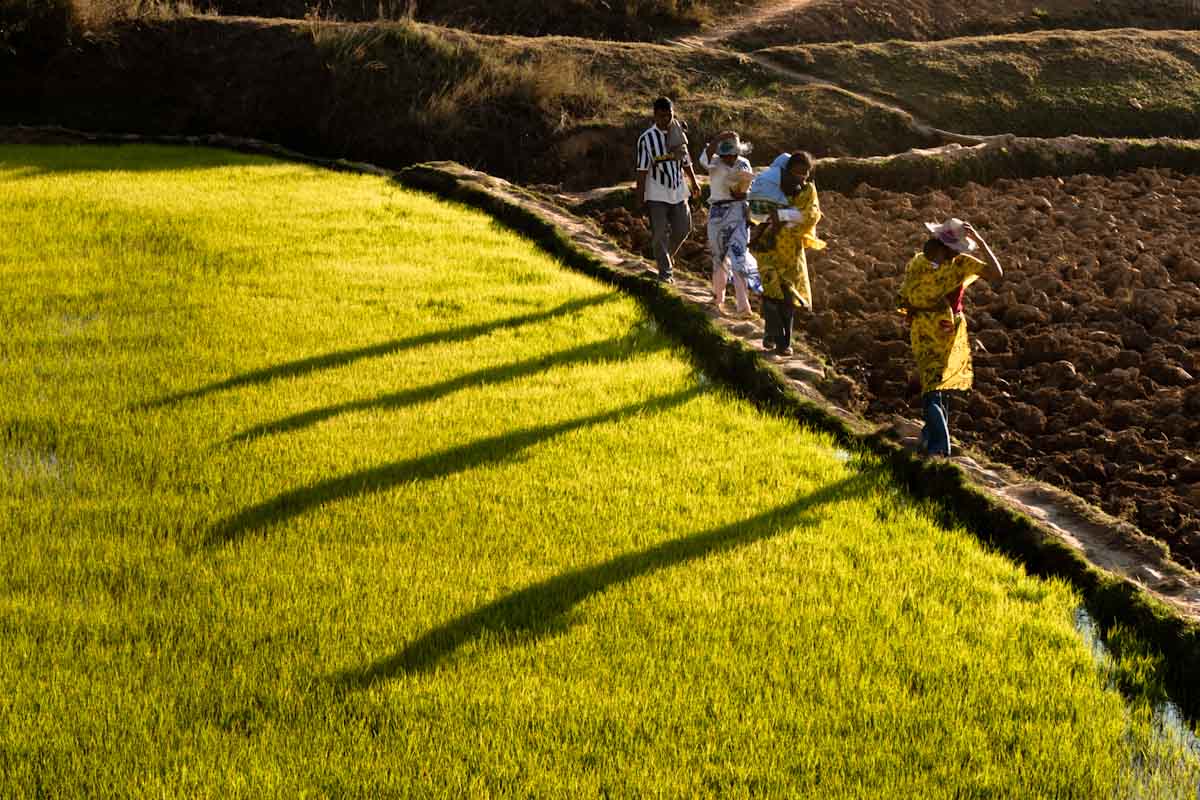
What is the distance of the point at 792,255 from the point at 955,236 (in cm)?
199

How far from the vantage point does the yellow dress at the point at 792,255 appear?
30.5ft

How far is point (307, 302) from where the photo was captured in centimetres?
1070

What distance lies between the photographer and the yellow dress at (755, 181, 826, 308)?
930 centimetres

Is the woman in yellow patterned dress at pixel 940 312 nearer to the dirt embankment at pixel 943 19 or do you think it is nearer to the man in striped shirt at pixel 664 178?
the man in striped shirt at pixel 664 178

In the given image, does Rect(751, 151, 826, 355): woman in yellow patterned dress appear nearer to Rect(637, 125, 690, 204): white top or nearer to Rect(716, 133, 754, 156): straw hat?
Rect(716, 133, 754, 156): straw hat

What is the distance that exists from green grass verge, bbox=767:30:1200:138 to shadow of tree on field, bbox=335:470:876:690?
13.4 m

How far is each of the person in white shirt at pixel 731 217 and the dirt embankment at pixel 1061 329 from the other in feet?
2.29

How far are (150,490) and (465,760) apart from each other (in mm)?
3046

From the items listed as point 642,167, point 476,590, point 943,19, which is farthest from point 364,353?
point 943,19

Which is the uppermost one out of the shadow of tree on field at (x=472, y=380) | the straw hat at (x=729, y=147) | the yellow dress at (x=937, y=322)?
the straw hat at (x=729, y=147)

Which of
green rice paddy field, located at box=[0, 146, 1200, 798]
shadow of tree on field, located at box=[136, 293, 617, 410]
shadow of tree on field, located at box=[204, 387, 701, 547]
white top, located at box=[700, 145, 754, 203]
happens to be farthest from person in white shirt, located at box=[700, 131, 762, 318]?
shadow of tree on field, located at box=[204, 387, 701, 547]

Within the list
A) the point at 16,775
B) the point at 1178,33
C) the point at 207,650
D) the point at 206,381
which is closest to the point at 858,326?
the point at 206,381

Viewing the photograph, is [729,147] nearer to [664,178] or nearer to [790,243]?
[664,178]

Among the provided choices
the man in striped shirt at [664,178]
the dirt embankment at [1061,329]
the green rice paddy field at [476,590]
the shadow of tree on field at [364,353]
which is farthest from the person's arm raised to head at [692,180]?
the green rice paddy field at [476,590]
